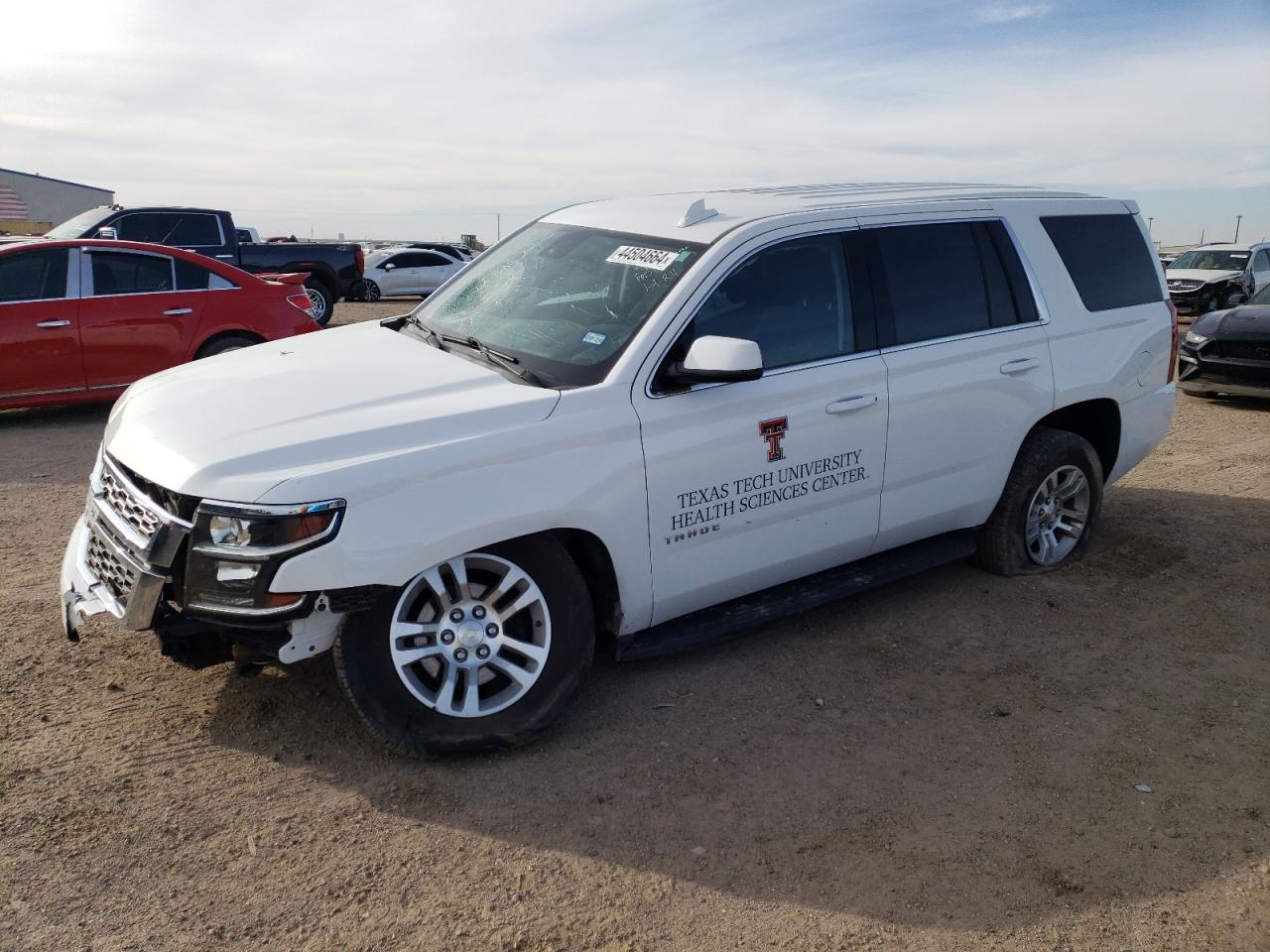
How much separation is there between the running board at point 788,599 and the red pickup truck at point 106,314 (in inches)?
261

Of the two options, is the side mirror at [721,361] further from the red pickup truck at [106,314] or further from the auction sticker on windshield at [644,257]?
the red pickup truck at [106,314]

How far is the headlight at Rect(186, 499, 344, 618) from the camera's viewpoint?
10.6ft

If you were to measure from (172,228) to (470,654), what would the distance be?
12.9 meters

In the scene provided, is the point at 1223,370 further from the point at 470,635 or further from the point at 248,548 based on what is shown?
the point at 248,548

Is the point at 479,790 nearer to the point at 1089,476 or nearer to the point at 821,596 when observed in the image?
the point at 821,596

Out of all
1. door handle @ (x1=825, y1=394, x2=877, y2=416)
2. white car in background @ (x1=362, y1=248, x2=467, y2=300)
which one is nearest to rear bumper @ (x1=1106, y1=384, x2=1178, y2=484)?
door handle @ (x1=825, y1=394, x2=877, y2=416)

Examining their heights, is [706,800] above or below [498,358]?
below

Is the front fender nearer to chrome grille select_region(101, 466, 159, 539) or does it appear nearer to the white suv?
the white suv

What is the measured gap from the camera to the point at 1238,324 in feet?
35.5

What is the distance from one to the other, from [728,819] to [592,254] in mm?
2402

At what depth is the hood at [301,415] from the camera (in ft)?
10.9

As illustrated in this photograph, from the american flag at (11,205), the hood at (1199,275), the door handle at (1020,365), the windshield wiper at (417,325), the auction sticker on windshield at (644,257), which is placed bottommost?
the hood at (1199,275)

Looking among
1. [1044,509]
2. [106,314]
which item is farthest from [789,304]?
[106,314]

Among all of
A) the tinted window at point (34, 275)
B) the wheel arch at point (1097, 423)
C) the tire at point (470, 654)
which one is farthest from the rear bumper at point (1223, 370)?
the tinted window at point (34, 275)
